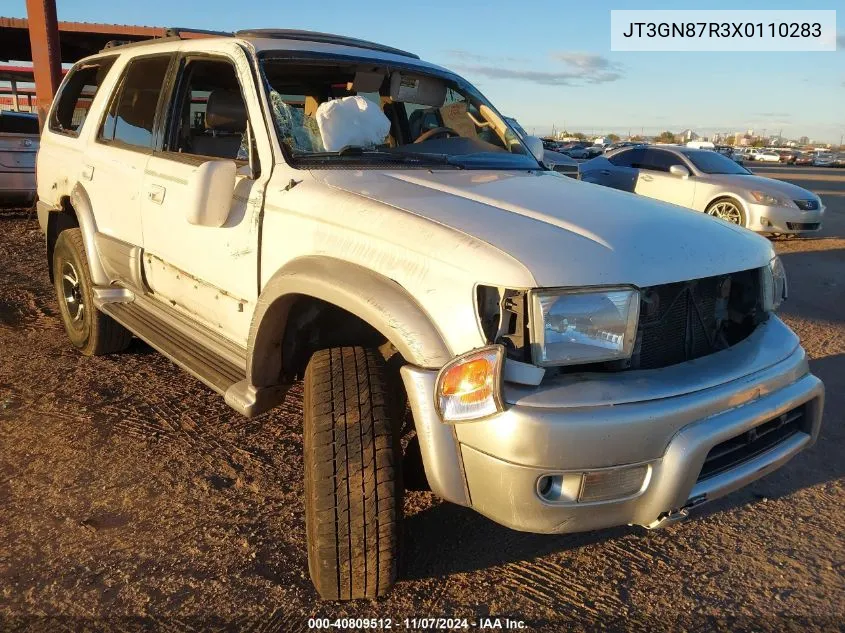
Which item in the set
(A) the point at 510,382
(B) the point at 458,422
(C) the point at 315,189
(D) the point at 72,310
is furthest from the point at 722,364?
(D) the point at 72,310

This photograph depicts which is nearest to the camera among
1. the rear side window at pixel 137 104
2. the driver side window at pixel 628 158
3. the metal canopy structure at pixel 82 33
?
the rear side window at pixel 137 104

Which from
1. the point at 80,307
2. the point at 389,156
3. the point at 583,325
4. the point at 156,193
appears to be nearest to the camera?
the point at 583,325

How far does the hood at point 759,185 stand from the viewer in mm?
10613

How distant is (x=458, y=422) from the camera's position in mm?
2035

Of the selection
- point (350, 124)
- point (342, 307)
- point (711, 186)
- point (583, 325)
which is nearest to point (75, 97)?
point (350, 124)

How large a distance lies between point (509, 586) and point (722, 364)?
43.6 inches

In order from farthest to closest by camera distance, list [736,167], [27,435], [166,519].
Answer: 1. [736,167]
2. [27,435]
3. [166,519]

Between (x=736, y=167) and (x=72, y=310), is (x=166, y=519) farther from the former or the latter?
(x=736, y=167)

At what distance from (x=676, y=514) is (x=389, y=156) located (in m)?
1.89

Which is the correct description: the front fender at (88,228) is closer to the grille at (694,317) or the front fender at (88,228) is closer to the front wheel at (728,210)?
the grille at (694,317)

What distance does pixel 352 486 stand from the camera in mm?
2268

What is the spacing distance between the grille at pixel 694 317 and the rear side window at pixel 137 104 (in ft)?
9.24

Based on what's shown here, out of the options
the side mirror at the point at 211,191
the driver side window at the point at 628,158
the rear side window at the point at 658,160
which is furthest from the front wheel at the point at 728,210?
the side mirror at the point at 211,191

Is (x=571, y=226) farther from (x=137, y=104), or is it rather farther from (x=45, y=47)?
(x=45, y=47)
